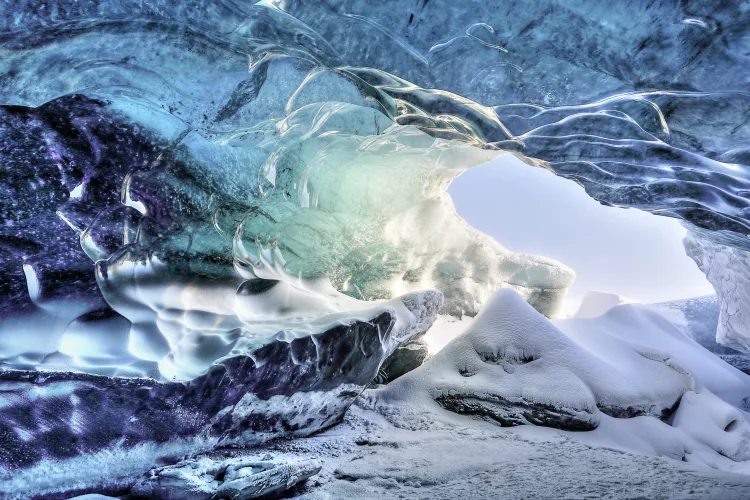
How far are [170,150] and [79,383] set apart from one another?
1334 mm

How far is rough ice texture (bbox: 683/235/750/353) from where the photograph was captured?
5.55m

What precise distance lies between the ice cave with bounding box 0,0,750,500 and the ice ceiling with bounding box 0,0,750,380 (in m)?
0.01

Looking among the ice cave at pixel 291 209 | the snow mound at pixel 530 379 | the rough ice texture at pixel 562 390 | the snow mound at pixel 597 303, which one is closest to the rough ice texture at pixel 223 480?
the ice cave at pixel 291 209

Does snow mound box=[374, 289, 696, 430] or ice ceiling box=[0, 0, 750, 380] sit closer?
ice ceiling box=[0, 0, 750, 380]

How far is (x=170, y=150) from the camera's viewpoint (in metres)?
2.72

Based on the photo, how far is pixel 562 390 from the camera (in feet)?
12.2

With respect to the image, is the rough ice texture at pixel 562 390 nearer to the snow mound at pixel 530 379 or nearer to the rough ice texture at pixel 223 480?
the snow mound at pixel 530 379

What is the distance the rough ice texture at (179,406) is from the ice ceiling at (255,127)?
10 centimetres

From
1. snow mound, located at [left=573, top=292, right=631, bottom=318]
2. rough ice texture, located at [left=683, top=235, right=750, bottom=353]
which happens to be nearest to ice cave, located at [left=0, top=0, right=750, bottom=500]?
rough ice texture, located at [left=683, top=235, right=750, bottom=353]

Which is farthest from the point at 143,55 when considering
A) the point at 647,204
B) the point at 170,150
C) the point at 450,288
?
the point at 450,288

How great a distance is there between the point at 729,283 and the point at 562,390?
387 cm

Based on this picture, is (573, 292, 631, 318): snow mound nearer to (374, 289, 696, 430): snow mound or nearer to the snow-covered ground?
the snow-covered ground

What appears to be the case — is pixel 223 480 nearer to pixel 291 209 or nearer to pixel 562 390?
pixel 291 209

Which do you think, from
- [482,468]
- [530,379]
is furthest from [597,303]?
[482,468]
